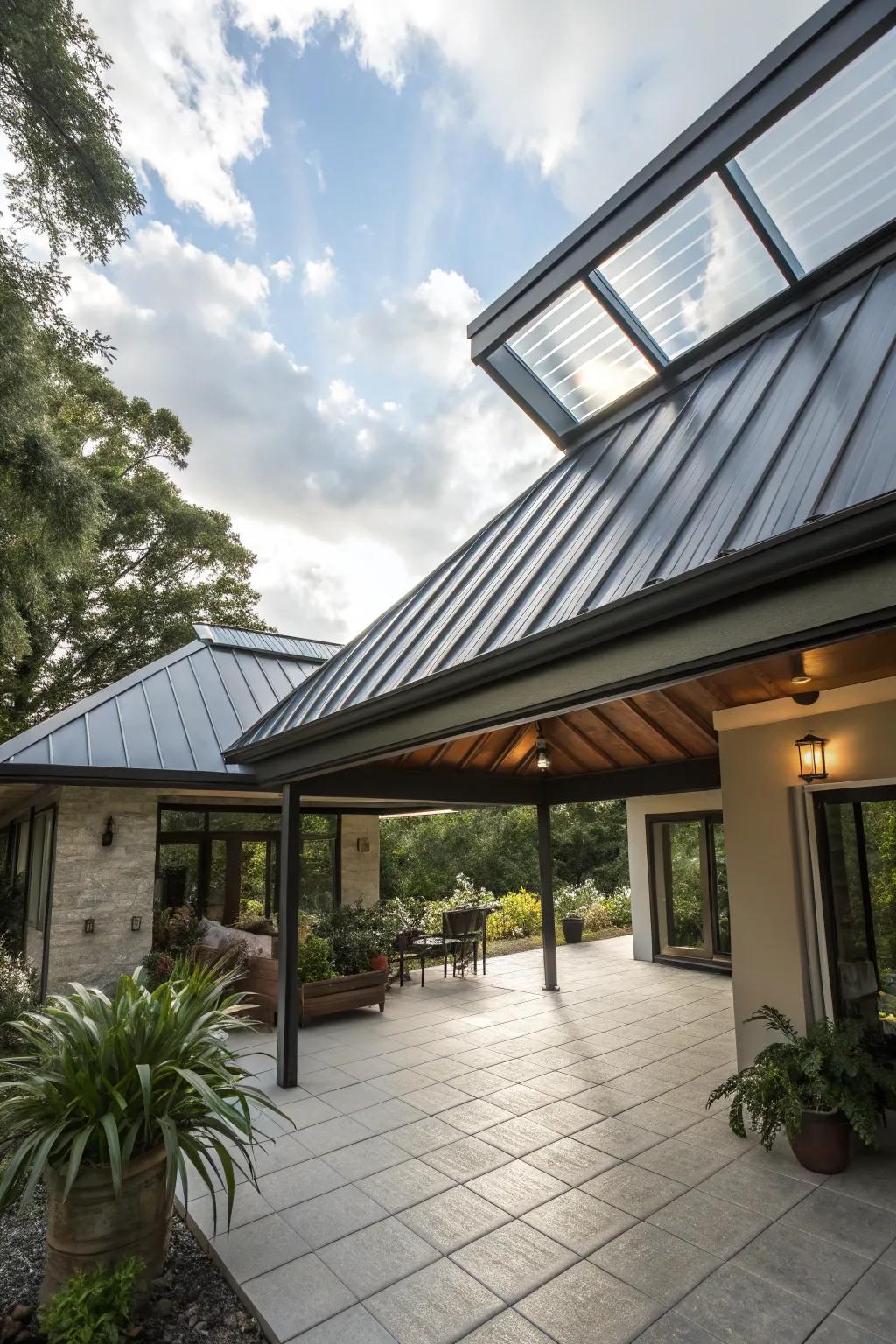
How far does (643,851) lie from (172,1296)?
1022 cm

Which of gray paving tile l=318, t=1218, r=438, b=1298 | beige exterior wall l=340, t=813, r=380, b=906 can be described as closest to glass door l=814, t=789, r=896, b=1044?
gray paving tile l=318, t=1218, r=438, b=1298

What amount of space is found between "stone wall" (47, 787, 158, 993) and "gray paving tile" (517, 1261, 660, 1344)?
21.0ft

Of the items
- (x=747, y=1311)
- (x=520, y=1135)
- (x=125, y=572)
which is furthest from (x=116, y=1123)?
(x=125, y=572)

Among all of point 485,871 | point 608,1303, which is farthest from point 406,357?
point 485,871

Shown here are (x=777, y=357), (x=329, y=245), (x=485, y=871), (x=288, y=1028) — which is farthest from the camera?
(x=485, y=871)

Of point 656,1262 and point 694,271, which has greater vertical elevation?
point 694,271

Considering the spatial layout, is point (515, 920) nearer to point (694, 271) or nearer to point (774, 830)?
point (774, 830)

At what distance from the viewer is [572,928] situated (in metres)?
14.3

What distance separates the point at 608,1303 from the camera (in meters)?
3.14

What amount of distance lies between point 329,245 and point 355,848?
29.1 feet

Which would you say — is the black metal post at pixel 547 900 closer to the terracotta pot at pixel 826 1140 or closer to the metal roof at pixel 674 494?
the metal roof at pixel 674 494

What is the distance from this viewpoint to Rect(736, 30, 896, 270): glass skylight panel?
439 centimetres

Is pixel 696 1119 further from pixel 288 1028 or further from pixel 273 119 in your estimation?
pixel 273 119

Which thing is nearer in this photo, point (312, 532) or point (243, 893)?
point (243, 893)
